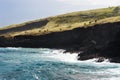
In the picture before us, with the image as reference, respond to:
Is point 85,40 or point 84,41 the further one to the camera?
point 85,40

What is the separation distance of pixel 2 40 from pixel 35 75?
116585 mm

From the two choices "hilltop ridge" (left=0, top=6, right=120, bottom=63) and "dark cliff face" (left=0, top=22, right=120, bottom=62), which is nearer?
"hilltop ridge" (left=0, top=6, right=120, bottom=63)

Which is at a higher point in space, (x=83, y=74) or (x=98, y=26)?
(x=98, y=26)

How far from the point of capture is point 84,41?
126 metres

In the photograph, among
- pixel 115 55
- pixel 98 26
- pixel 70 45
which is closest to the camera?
pixel 115 55

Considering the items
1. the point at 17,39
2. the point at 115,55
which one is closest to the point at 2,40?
the point at 17,39

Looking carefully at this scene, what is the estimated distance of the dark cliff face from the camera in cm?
10150

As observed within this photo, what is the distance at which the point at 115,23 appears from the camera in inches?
4673

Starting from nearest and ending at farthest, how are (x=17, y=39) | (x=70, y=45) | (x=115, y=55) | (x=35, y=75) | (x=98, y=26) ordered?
(x=35, y=75) < (x=115, y=55) < (x=98, y=26) < (x=70, y=45) < (x=17, y=39)

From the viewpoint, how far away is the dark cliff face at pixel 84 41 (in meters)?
102

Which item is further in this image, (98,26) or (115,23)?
(98,26)

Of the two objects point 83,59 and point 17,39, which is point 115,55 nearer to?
point 83,59

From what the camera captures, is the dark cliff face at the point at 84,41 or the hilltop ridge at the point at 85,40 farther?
the dark cliff face at the point at 84,41

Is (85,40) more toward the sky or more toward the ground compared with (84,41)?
more toward the sky
